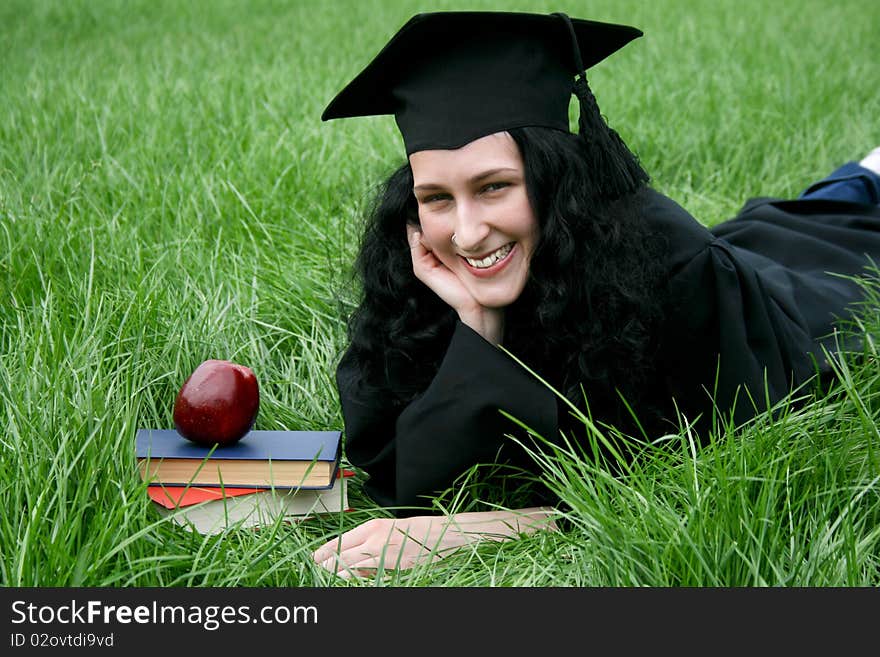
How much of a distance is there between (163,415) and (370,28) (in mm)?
6553

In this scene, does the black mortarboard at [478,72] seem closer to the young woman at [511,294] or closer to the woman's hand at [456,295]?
the young woman at [511,294]

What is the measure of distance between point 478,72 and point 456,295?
0.57 m

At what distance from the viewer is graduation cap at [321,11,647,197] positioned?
2447mm

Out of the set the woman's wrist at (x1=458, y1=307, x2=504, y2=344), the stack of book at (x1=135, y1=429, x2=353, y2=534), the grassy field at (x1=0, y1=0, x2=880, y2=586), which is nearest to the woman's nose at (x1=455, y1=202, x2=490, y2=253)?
the woman's wrist at (x1=458, y1=307, x2=504, y2=344)

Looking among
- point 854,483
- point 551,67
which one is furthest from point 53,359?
point 854,483

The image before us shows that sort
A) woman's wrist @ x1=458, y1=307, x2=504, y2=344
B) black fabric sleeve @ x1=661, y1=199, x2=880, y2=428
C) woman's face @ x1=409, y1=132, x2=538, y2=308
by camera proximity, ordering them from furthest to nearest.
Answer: black fabric sleeve @ x1=661, y1=199, x2=880, y2=428 < woman's wrist @ x1=458, y1=307, x2=504, y2=344 < woman's face @ x1=409, y1=132, x2=538, y2=308

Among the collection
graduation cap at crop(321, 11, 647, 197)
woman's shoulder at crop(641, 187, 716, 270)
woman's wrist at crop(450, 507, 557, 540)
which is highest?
graduation cap at crop(321, 11, 647, 197)

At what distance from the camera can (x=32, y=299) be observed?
11.1ft

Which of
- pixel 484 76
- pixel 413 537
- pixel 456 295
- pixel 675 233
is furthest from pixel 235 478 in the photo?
pixel 675 233

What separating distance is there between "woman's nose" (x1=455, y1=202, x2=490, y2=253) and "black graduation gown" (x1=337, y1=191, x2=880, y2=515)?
270 mm

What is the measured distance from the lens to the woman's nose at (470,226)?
2439 millimetres

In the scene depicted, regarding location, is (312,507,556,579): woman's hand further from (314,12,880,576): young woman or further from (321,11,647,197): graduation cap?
(321,11,647,197): graduation cap

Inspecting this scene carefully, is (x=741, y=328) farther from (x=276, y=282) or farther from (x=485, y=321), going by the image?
(x=276, y=282)

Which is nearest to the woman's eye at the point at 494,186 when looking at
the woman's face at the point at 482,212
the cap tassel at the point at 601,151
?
the woman's face at the point at 482,212
